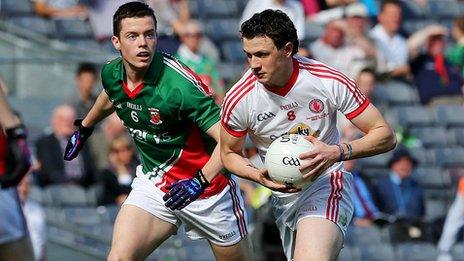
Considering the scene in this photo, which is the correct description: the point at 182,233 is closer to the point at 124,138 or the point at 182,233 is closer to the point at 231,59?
the point at 124,138

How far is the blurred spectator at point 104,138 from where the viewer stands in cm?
1413

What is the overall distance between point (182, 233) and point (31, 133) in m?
1.96

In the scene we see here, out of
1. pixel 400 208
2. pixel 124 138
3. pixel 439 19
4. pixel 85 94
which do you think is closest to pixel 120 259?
pixel 124 138

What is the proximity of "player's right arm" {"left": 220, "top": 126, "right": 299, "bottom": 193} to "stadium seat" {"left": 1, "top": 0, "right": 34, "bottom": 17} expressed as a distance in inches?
295

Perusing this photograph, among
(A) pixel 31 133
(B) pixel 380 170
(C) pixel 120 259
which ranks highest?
(C) pixel 120 259

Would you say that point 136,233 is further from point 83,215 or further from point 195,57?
point 195,57

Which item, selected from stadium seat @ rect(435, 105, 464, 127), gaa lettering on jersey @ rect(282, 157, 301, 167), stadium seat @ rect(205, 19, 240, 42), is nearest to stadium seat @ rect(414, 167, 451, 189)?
stadium seat @ rect(435, 105, 464, 127)

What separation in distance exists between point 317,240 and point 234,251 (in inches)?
39.9

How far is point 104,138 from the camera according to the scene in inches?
564

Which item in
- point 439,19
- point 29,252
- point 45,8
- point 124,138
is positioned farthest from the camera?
point 439,19

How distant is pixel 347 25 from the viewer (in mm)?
17125

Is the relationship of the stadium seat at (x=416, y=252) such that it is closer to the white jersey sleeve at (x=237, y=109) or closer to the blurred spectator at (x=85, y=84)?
the blurred spectator at (x=85, y=84)

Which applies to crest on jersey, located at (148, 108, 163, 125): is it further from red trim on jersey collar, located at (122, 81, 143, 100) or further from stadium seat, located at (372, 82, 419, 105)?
stadium seat, located at (372, 82, 419, 105)

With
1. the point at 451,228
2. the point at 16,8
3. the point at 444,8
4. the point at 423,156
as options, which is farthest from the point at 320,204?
the point at 444,8
